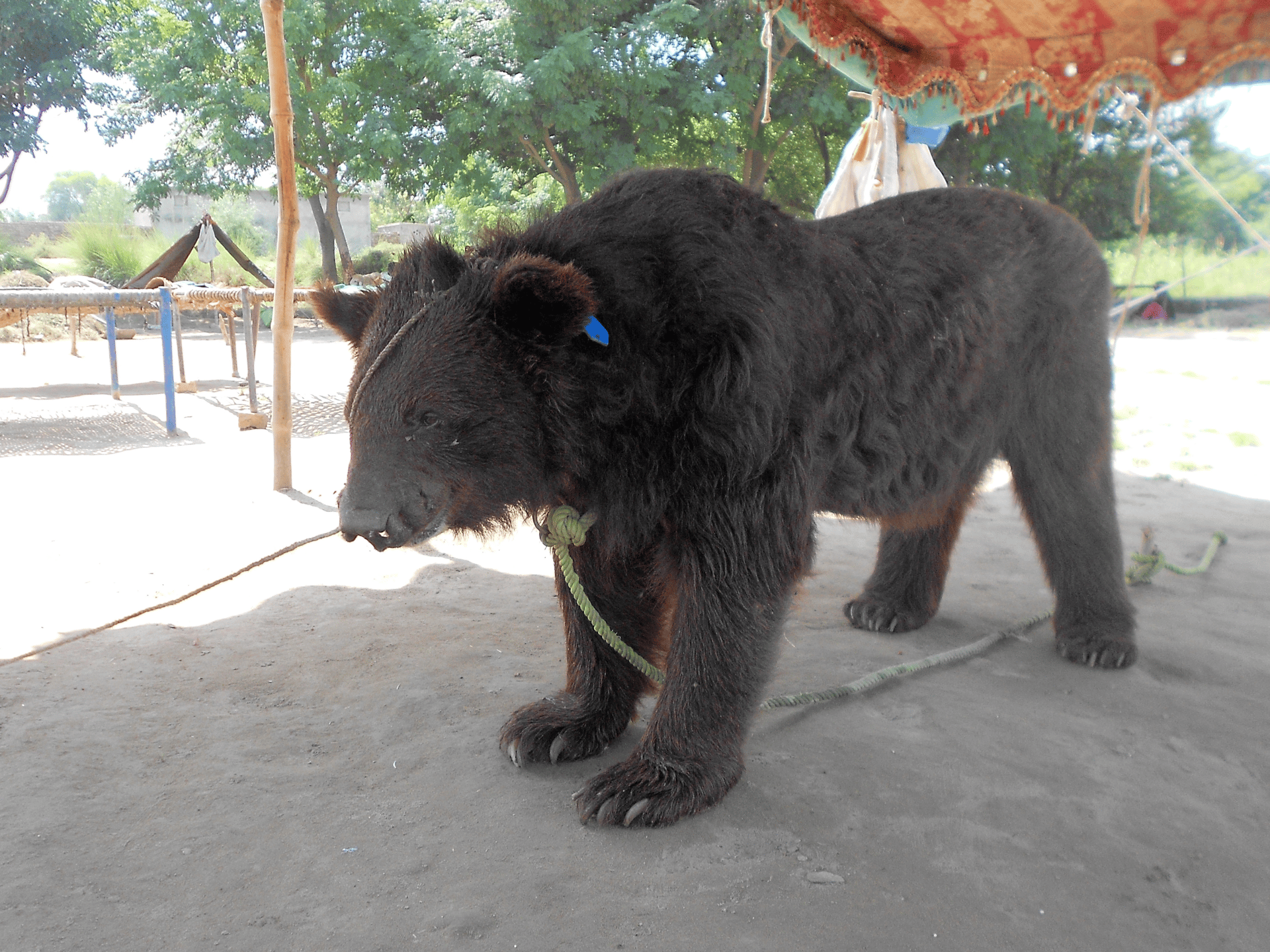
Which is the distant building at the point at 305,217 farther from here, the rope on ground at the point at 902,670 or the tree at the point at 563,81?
the rope on ground at the point at 902,670

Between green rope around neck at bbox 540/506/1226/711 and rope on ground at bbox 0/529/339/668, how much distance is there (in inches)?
36.3

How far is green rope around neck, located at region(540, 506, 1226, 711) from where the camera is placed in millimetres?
2373

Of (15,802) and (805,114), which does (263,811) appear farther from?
(805,114)

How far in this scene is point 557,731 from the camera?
253 centimetres

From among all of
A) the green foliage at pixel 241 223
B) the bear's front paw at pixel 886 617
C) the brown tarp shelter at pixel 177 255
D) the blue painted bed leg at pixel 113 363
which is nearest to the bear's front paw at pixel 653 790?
the bear's front paw at pixel 886 617

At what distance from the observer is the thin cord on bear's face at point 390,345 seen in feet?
7.07

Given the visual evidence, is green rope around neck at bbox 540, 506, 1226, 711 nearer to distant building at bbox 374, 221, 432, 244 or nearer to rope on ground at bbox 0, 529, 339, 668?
rope on ground at bbox 0, 529, 339, 668

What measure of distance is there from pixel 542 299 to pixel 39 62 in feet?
108

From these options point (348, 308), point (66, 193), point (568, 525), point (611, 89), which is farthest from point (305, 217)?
point (66, 193)

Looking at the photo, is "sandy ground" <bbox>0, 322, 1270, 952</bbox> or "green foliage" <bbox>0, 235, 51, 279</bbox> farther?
"green foliage" <bbox>0, 235, 51, 279</bbox>

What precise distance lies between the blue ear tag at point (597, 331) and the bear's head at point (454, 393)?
3 centimetres

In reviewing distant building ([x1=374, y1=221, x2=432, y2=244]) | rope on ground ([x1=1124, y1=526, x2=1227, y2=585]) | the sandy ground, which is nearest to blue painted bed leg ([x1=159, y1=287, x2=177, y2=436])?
the sandy ground

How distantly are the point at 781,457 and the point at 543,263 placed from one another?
79cm

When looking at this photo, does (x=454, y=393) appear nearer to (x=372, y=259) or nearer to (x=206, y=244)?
(x=206, y=244)
